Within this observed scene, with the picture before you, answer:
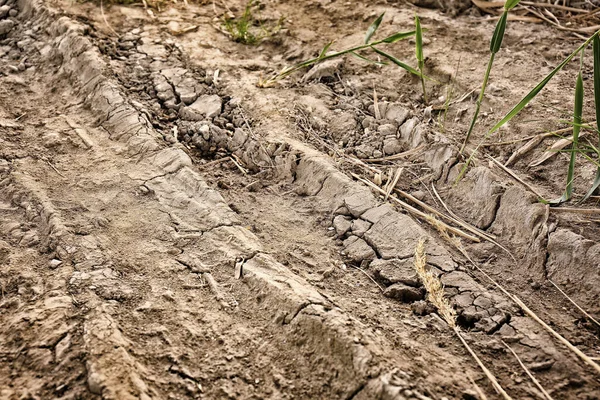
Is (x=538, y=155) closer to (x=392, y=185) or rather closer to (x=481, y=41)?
(x=392, y=185)

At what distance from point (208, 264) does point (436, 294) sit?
754 mm

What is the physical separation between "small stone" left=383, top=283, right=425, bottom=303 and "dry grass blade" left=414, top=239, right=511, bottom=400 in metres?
0.03

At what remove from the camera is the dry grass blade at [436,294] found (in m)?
1.60

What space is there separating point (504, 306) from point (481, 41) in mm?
1668

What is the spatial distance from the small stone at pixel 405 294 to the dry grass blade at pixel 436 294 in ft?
0.11

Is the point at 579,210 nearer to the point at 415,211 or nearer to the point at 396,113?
the point at 415,211

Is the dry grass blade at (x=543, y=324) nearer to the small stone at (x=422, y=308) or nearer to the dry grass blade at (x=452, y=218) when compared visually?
the dry grass blade at (x=452, y=218)

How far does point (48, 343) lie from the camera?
153cm

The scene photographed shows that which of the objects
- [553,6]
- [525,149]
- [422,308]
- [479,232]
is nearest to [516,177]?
[525,149]

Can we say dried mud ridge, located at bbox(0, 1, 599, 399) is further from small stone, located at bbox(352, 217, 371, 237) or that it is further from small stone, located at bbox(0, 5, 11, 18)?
small stone, located at bbox(0, 5, 11, 18)

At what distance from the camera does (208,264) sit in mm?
1848

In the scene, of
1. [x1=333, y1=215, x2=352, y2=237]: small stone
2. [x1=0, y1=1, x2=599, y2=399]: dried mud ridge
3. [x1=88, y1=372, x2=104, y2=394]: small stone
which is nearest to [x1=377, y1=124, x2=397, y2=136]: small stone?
[x1=0, y1=1, x2=599, y2=399]: dried mud ridge

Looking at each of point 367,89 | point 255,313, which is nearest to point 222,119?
point 367,89

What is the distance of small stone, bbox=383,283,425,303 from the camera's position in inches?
70.1
